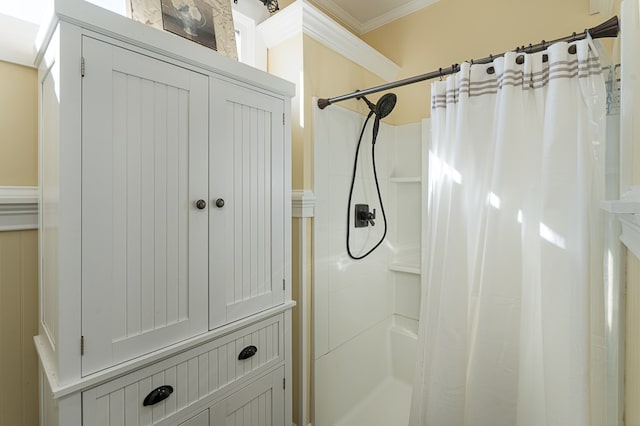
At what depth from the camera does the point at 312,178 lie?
1.64m

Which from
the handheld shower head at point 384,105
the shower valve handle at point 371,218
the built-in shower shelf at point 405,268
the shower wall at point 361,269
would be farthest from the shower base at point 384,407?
the handheld shower head at point 384,105

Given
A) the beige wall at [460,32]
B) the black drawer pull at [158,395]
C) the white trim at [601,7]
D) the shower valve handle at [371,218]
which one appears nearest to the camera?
the black drawer pull at [158,395]

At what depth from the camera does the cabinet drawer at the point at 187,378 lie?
0.87 m

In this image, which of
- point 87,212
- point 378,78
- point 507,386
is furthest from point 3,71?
point 507,386

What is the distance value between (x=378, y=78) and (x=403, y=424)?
7.30ft

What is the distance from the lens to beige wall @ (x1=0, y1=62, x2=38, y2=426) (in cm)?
102

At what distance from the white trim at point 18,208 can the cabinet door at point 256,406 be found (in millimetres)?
922

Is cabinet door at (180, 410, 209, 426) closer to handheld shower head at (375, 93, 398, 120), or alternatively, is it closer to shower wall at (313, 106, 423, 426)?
shower wall at (313, 106, 423, 426)

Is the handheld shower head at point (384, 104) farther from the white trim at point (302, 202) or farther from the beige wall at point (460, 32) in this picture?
the white trim at point (302, 202)

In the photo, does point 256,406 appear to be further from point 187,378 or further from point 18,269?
point 18,269

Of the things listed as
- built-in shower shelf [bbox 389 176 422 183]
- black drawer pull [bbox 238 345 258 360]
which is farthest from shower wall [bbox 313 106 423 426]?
black drawer pull [bbox 238 345 258 360]

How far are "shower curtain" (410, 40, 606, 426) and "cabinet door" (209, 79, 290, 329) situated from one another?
69 cm

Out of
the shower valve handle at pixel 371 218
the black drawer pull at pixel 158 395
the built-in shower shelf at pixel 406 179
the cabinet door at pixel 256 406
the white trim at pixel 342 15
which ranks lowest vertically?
the cabinet door at pixel 256 406

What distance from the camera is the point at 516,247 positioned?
1.16 meters
